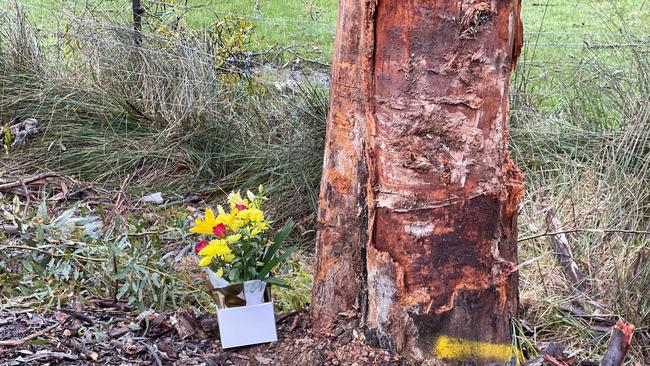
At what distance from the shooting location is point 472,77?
6.76 ft

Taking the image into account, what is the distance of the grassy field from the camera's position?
355 centimetres

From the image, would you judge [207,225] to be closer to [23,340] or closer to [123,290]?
[123,290]

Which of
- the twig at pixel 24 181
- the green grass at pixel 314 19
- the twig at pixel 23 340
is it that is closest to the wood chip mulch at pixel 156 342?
the twig at pixel 23 340

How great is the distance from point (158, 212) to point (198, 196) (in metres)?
0.43

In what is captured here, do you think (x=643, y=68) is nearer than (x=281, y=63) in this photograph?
Yes

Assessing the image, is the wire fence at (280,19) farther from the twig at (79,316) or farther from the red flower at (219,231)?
the twig at (79,316)

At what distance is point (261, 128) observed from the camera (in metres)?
4.87

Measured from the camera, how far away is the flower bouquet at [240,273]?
2400 millimetres

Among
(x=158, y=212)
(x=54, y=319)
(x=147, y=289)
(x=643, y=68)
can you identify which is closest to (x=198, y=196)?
(x=158, y=212)

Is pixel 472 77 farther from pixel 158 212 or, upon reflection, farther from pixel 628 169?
pixel 158 212

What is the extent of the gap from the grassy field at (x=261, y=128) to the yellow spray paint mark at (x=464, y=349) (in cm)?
76

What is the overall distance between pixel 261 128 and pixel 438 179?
9.42 feet

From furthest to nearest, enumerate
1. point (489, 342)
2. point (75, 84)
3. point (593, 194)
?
point (75, 84), point (593, 194), point (489, 342)

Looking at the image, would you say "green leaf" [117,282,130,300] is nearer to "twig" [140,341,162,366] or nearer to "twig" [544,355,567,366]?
"twig" [140,341,162,366]
